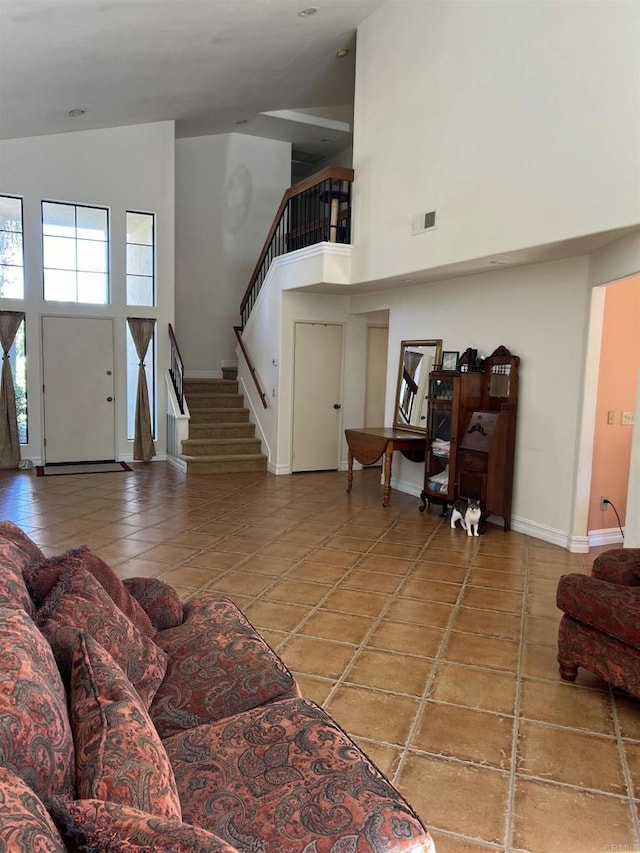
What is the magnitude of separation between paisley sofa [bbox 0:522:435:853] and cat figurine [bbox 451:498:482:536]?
3.52m

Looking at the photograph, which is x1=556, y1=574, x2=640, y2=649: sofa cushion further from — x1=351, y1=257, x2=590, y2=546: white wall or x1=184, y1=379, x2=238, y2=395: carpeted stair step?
x1=184, y1=379, x2=238, y2=395: carpeted stair step

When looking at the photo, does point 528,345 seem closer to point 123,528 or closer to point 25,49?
point 123,528

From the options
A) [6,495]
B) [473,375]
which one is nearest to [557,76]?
[473,375]

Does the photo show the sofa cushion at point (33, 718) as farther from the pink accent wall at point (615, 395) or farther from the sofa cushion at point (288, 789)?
the pink accent wall at point (615, 395)

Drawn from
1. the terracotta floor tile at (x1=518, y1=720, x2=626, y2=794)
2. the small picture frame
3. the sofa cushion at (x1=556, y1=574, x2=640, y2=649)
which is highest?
the small picture frame

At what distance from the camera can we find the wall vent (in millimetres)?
5191

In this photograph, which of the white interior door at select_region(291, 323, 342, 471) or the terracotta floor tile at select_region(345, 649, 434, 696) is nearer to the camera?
the terracotta floor tile at select_region(345, 649, 434, 696)

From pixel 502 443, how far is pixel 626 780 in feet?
10.8

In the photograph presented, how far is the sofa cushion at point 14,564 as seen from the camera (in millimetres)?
1591

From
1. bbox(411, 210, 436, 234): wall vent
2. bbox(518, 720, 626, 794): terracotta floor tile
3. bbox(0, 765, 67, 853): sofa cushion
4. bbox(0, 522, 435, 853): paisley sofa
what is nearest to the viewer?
bbox(0, 765, 67, 853): sofa cushion

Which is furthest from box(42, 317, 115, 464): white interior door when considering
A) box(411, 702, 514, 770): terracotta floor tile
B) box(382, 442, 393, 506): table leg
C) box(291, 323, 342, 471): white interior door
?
box(411, 702, 514, 770): terracotta floor tile

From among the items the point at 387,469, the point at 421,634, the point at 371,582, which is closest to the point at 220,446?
the point at 387,469

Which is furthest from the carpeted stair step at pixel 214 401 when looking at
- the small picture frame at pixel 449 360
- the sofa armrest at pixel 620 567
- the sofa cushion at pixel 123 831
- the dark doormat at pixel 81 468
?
the sofa cushion at pixel 123 831

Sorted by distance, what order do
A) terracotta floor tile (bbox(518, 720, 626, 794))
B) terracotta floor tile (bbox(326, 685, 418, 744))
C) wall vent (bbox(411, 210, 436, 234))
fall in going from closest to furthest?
terracotta floor tile (bbox(518, 720, 626, 794)) → terracotta floor tile (bbox(326, 685, 418, 744)) → wall vent (bbox(411, 210, 436, 234))
